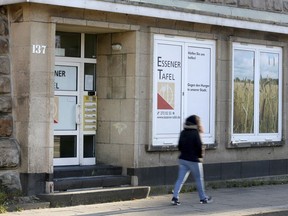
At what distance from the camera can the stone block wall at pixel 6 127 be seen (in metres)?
12.4

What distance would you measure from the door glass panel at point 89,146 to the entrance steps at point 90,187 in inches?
14.3

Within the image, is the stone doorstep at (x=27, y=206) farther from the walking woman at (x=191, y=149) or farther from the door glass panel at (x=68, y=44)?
the door glass panel at (x=68, y=44)

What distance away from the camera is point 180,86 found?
15.2 metres

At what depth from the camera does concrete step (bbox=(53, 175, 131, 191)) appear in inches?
515

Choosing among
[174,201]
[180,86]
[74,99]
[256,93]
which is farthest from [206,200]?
[256,93]

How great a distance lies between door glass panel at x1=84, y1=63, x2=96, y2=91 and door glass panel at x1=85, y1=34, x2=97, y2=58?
0.74ft

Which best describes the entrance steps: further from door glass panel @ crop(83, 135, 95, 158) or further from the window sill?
the window sill

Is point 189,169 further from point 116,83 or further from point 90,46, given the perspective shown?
point 90,46

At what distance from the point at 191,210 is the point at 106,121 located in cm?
327

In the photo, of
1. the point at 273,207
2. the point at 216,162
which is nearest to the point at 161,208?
the point at 273,207

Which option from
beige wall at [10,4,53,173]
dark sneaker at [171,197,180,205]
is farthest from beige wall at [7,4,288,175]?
dark sneaker at [171,197,180,205]

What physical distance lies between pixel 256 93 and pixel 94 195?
5.78 metres

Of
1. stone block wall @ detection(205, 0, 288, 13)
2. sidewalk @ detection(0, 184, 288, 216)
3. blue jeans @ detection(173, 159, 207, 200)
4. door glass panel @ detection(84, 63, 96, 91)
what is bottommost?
sidewalk @ detection(0, 184, 288, 216)

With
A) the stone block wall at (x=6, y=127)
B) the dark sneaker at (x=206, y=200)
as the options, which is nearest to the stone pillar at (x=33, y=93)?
the stone block wall at (x=6, y=127)
